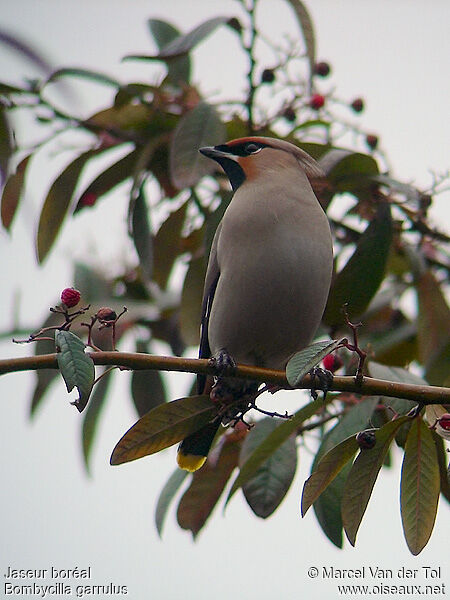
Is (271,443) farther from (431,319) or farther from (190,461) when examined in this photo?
(431,319)

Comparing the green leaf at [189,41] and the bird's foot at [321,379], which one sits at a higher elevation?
the green leaf at [189,41]

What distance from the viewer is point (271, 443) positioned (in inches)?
119

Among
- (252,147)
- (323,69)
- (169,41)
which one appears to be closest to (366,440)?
(252,147)

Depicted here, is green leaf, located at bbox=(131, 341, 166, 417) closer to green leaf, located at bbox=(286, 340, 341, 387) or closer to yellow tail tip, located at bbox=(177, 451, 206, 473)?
yellow tail tip, located at bbox=(177, 451, 206, 473)

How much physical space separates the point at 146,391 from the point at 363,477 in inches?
77.4

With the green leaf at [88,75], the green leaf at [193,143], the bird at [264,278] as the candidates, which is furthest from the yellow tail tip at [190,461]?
the green leaf at [88,75]

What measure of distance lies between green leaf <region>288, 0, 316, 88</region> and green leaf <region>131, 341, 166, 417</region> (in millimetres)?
1568

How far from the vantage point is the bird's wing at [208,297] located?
351 centimetres

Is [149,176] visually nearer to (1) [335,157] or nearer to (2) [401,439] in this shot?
(1) [335,157]

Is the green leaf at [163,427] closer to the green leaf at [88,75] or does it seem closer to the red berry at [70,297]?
the red berry at [70,297]

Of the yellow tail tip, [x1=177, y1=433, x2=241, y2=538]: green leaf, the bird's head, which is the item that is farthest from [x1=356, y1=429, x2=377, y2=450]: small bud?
the bird's head

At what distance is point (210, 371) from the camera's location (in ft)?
7.88

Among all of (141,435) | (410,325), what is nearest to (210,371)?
(141,435)

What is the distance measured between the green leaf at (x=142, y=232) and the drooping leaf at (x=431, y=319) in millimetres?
1242
